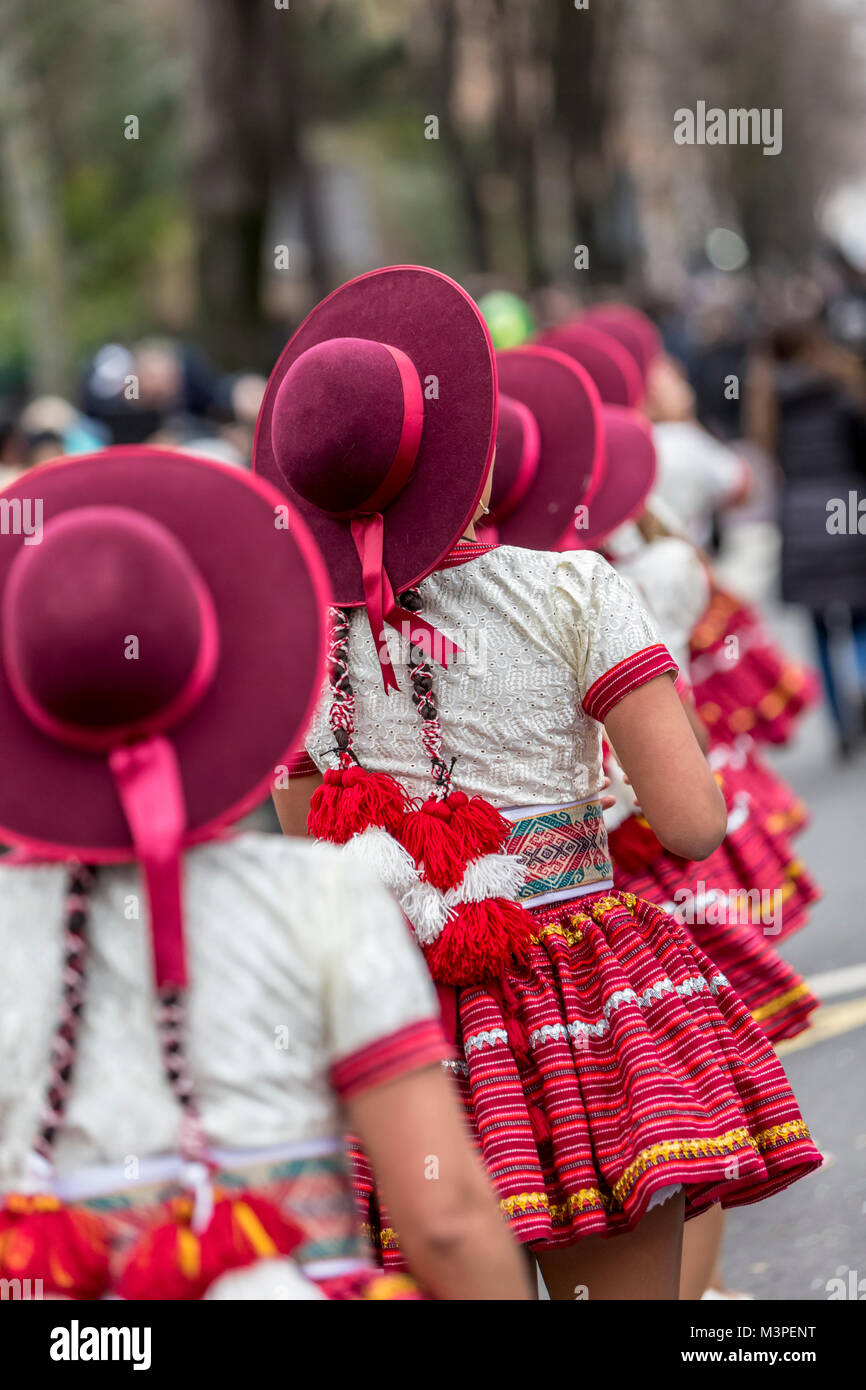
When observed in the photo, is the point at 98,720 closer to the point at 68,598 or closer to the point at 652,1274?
the point at 68,598

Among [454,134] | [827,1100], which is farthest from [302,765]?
[454,134]

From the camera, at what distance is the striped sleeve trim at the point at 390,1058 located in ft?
5.74

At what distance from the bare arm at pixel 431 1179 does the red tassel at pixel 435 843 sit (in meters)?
0.79

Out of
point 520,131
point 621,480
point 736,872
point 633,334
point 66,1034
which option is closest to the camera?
point 66,1034

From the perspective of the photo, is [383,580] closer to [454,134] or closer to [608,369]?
[608,369]

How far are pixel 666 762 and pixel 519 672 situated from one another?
25 cm

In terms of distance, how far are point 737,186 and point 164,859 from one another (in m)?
51.9

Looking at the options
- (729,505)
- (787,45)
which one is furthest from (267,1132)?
(787,45)

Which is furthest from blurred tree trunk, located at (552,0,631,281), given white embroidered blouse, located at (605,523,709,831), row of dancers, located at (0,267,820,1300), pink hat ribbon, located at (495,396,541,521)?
pink hat ribbon, located at (495,396,541,521)

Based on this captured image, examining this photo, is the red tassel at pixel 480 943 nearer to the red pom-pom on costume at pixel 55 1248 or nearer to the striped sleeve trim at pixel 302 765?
the striped sleeve trim at pixel 302 765

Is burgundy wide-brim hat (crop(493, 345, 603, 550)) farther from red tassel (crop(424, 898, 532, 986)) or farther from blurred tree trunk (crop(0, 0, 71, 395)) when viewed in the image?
blurred tree trunk (crop(0, 0, 71, 395))

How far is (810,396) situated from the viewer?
8867mm

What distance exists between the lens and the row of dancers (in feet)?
5.73

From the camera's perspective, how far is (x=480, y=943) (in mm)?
2562
